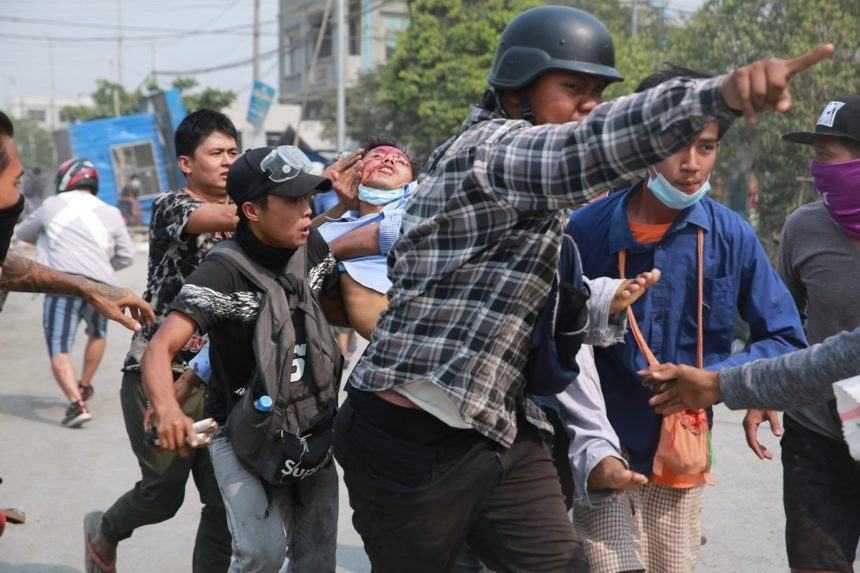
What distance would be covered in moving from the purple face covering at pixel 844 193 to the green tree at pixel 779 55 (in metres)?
9.61

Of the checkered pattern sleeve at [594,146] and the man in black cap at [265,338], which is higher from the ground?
the checkered pattern sleeve at [594,146]

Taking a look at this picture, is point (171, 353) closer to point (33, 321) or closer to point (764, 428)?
point (764, 428)

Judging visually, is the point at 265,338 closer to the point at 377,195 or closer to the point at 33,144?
the point at 377,195

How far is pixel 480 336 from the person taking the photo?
2.96m

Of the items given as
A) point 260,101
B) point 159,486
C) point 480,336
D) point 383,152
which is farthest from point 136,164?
point 480,336

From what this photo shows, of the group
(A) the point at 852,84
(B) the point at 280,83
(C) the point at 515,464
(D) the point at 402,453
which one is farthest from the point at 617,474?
(B) the point at 280,83

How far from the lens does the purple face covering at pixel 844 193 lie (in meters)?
3.95

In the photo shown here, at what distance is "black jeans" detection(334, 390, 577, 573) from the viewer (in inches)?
122

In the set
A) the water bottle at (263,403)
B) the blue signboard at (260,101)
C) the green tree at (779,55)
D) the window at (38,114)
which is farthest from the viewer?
the window at (38,114)

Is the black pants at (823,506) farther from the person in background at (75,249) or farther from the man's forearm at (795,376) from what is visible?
the person in background at (75,249)

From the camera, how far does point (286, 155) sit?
4062mm

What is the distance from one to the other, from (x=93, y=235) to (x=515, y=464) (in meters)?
6.66

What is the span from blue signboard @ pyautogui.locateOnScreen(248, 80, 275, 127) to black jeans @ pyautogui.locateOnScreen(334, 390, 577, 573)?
25363 millimetres

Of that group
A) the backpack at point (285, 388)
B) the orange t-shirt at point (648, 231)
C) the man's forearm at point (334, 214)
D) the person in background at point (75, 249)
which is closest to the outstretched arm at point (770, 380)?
the orange t-shirt at point (648, 231)
